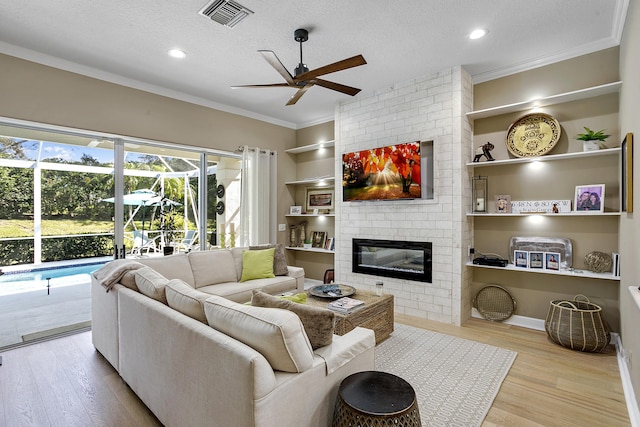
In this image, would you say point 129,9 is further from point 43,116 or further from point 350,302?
point 350,302

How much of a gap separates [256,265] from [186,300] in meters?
2.25

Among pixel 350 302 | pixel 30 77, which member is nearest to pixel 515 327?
pixel 350 302

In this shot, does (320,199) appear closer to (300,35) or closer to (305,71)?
(305,71)

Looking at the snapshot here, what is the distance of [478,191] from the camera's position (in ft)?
13.1

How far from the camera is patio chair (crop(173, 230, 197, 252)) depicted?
4.69 m

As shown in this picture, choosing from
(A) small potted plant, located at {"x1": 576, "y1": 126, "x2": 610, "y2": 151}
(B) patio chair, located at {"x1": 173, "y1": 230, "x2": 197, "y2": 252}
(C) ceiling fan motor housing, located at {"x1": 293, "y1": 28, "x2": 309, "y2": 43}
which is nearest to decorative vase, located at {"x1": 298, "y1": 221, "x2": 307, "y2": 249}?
(B) patio chair, located at {"x1": 173, "y1": 230, "x2": 197, "y2": 252}

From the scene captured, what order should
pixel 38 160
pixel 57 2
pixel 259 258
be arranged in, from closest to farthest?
pixel 57 2 < pixel 38 160 < pixel 259 258

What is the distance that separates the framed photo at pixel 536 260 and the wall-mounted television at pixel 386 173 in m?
1.26

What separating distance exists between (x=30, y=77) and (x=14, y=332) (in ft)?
8.53

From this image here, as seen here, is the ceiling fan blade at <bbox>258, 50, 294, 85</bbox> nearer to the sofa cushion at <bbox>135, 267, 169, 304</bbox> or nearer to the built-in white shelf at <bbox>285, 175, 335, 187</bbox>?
the sofa cushion at <bbox>135, 267, 169, 304</bbox>

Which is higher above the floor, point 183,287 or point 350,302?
point 183,287

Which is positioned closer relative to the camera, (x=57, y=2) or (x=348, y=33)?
(x=57, y=2)

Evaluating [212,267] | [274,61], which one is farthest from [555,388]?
[212,267]

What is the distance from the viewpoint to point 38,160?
3.55m
